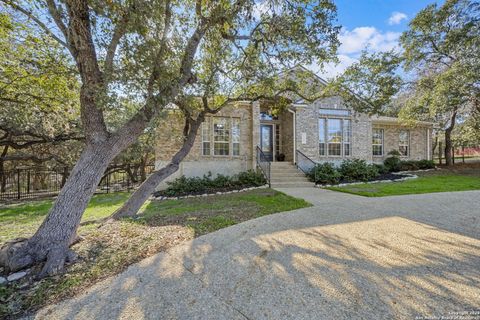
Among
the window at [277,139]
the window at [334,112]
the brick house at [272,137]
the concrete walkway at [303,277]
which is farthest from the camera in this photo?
the window at [277,139]

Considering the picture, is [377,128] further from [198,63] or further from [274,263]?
[274,263]

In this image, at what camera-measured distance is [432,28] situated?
42.2 ft

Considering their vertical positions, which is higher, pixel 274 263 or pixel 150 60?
pixel 150 60

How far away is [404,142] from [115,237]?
1910cm

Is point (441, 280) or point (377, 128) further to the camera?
point (377, 128)

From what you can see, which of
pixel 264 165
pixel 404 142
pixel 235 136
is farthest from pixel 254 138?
pixel 404 142

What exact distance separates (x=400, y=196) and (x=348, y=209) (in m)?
3.09

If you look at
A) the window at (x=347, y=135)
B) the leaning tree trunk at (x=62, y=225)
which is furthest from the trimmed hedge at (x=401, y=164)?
the leaning tree trunk at (x=62, y=225)

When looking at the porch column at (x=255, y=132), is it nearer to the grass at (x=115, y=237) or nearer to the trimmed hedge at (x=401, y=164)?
the grass at (x=115, y=237)

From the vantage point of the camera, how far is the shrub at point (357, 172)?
39.1 ft

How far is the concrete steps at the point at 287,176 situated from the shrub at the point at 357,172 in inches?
86.4

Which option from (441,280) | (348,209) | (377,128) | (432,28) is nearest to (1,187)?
(348,209)

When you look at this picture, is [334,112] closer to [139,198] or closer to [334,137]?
[334,137]

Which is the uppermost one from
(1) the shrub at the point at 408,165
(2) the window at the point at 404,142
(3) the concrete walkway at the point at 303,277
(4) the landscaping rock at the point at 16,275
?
(2) the window at the point at 404,142
